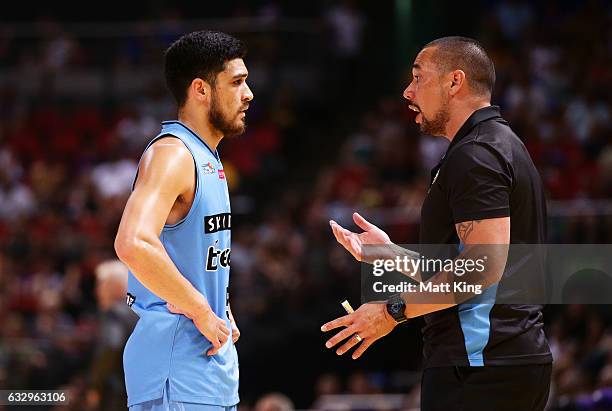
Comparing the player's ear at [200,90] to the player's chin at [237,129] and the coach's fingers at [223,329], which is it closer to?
the player's chin at [237,129]

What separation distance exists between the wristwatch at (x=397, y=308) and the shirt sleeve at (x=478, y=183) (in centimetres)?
45

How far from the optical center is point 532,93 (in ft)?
43.5

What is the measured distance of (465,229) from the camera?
4.12 m

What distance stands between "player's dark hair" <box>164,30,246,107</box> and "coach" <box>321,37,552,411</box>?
0.97m

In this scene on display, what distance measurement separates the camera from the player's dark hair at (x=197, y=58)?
4.49 m

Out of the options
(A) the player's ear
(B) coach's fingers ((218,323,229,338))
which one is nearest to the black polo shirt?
(B) coach's fingers ((218,323,229,338))

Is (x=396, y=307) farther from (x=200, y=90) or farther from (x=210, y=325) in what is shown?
(x=200, y=90)

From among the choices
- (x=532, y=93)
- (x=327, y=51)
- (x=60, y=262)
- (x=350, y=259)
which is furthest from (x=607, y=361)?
(x=327, y=51)

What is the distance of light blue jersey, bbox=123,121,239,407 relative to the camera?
4.18 meters

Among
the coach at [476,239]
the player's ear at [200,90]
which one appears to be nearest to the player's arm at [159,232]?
the player's ear at [200,90]

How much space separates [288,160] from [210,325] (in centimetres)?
1241

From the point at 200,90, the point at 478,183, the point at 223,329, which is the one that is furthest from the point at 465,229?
the point at 200,90

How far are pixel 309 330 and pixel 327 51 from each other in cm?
741

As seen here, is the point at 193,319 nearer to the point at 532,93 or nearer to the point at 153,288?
the point at 153,288
